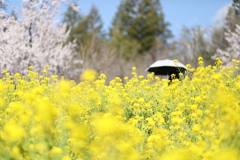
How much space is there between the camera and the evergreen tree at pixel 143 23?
34.7 m

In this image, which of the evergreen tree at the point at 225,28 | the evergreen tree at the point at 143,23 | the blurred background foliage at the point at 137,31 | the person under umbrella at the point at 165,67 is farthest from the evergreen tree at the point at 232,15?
the person under umbrella at the point at 165,67

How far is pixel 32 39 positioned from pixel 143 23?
988 inches

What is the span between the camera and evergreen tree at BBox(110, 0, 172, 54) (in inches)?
1367

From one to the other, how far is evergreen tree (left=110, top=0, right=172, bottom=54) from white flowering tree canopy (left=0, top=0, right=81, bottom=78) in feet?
70.7

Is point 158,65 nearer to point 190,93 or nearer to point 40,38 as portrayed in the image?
point 40,38

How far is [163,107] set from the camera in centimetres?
479

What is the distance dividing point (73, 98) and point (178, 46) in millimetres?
31778

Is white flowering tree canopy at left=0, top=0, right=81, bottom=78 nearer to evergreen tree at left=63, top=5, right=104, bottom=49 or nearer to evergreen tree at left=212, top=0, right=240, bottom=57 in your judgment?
evergreen tree at left=212, top=0, right=240, bottom=57

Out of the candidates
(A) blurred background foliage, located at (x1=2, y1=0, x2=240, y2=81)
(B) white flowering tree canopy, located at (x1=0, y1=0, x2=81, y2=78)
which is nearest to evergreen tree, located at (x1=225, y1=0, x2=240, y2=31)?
(A) blurred background foliage, located at (x1=2, y1=0, x2=240, y2=81)

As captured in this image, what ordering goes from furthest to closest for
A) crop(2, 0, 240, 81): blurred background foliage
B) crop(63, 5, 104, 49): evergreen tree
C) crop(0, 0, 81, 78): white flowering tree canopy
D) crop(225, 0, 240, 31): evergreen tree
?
1. crop(63, 5, 104, 49): evergreen tree
2. crop(2, 0, 240, 81): blurred background foliage
3. crop(225, 0, 240, 31): evergreen tree
4. crop(0, 0, 81, 78): white flowering tree canopy

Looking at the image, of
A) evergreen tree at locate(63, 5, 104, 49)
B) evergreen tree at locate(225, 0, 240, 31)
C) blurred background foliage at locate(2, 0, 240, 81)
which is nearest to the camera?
evergreen tree at locate(225, 0, 240, 31)

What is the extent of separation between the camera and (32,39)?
1203 cm

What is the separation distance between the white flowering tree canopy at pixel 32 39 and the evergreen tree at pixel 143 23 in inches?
848

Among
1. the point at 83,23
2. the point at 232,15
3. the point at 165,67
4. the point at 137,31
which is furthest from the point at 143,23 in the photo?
the point at 165,67
